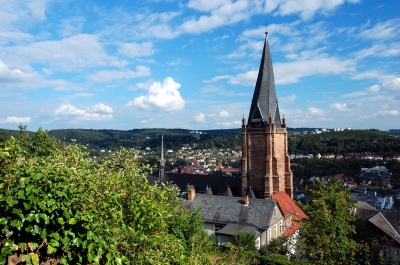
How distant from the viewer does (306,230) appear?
18.0 m

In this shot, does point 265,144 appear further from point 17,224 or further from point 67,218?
point 17,224

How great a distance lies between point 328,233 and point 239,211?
10.4m

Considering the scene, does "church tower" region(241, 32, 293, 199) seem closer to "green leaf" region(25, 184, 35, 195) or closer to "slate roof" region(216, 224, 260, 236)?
"slate roof" region(216, 224, 260, 236)

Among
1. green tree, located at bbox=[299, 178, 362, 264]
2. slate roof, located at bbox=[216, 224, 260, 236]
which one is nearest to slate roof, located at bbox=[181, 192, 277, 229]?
slate roof, located at bbox=[216, 224, 260, 236]

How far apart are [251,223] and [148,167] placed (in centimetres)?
2006

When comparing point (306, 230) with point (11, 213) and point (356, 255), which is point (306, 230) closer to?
point (356, 255)

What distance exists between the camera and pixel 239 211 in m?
27.4

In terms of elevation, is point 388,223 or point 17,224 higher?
point 17,224

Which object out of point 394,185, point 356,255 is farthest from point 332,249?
point 394,185

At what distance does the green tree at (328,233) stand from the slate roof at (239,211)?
7337 millimetres

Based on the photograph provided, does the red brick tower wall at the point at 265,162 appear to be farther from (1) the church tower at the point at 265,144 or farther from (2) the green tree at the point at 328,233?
(2) the green tree at the point at 328,233

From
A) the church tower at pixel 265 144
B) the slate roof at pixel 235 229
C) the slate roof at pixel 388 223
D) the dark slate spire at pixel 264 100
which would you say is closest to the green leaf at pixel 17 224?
the slate roof at pixel 235 229

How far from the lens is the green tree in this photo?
17094 mm

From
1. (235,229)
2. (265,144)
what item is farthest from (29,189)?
(265,144)
